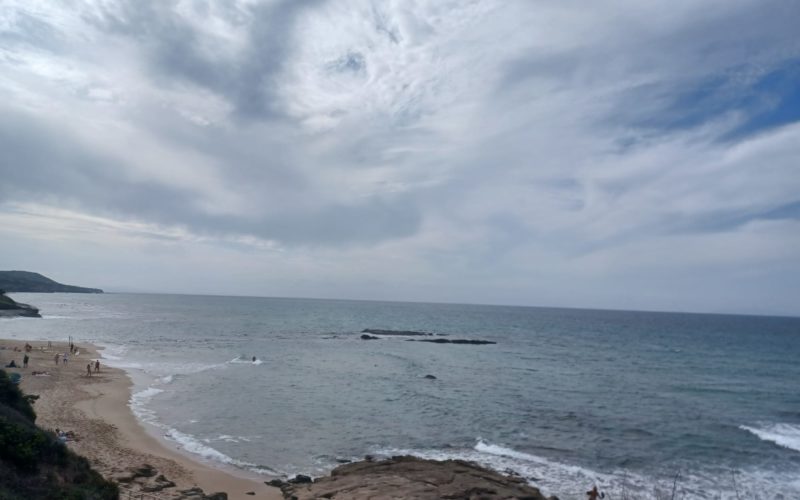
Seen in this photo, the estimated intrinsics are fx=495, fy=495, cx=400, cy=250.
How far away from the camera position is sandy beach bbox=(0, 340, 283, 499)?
17.9m

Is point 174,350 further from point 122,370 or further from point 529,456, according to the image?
point 529,456

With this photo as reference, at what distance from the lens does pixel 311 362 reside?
→ 5372 centimetres

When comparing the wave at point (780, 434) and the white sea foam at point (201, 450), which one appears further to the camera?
the wave at point (780, 434)

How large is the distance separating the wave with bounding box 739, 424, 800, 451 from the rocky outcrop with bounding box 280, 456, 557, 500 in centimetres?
1694

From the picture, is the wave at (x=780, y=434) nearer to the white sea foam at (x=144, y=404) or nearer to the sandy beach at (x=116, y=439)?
the sandy beach at (x=116, y=439)

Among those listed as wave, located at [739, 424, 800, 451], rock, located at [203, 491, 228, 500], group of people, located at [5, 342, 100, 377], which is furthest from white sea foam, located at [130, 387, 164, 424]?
wave, located at [739, 424, 800, 451]

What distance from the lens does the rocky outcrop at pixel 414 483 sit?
55.7 feet

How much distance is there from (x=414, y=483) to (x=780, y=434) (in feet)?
76.6

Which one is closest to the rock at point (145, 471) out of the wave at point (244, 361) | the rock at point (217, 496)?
the rock at point (217, 496)

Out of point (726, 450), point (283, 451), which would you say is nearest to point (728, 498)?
point (726, 450)

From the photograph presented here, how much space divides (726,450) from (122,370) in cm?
4456

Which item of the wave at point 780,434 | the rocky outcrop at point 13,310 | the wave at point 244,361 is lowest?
the wave at point 244,361

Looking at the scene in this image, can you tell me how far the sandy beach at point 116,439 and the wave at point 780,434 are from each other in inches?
1023

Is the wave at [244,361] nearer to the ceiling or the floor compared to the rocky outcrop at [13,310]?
nearer to the floor
